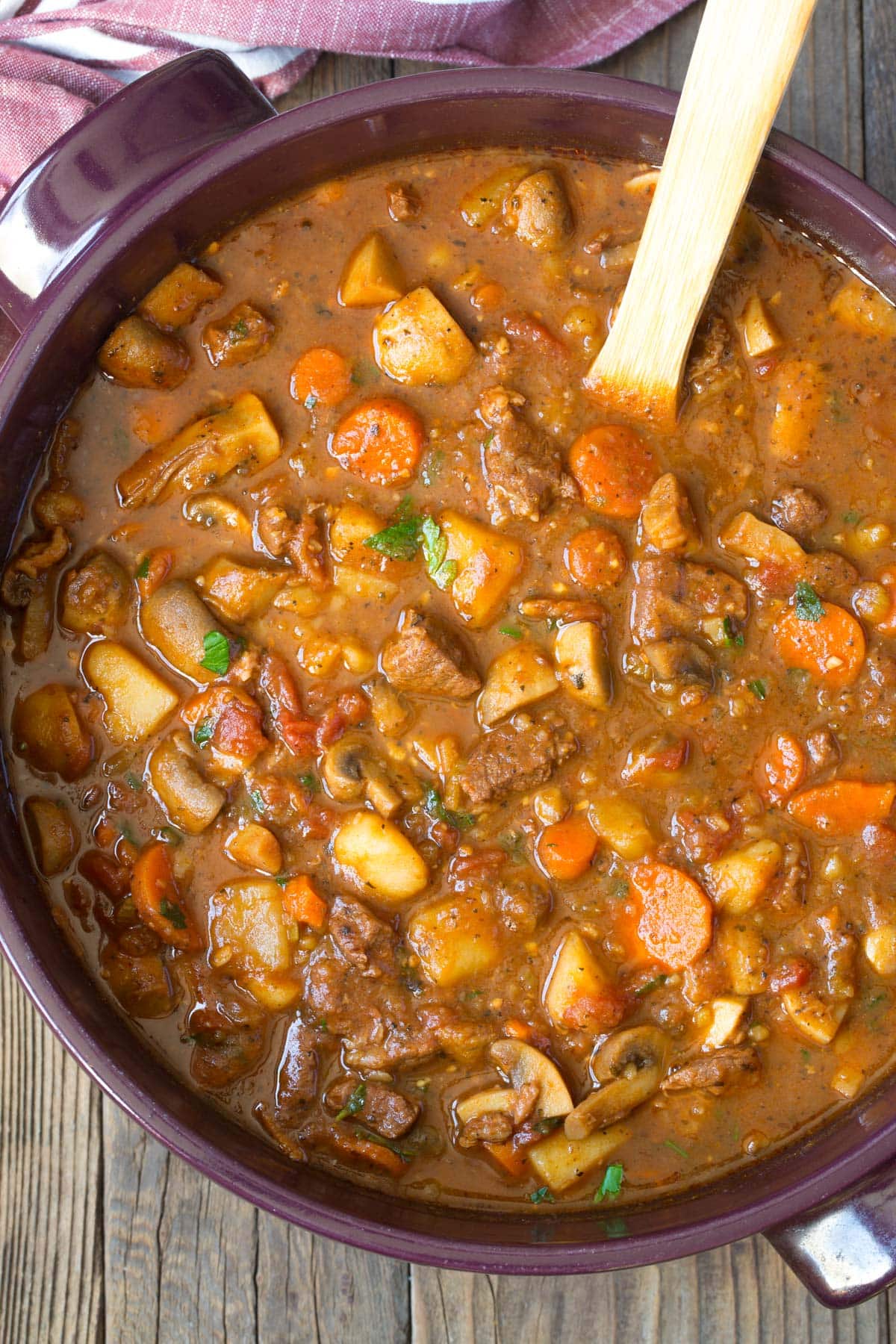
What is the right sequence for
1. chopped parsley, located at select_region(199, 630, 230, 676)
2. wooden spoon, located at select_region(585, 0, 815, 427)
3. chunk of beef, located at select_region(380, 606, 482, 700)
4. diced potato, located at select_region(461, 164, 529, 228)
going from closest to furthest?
wooden spoon, located at select_region(585, 0, 815, 427) → chunk of beef, located at select_region(380, 606, 482, 700) → chopped parsley, located at select_region(199, 630, 230, 676) → diced potato, located at select_region(461, 164, 529, 228)

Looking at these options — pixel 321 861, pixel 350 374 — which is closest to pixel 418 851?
pixel 321 861

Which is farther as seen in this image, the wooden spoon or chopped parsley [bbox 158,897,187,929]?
chopped parsley [bbox 158,897,187,929]

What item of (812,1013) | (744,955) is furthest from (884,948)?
(744,955)

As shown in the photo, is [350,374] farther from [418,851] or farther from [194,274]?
[418,851]

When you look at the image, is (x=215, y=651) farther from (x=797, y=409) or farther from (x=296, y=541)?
(x=797, y=409)

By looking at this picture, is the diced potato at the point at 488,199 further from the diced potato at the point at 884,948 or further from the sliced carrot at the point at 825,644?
the diced potato at the point at 884,948

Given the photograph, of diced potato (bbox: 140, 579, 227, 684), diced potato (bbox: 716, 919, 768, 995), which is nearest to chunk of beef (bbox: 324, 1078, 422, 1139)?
diced potato (bbox: 716, 919, 768, 995)

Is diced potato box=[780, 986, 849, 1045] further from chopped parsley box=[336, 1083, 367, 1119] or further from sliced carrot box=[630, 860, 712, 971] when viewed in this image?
chopped parsley box=[336, 1083, 367, 1119]
